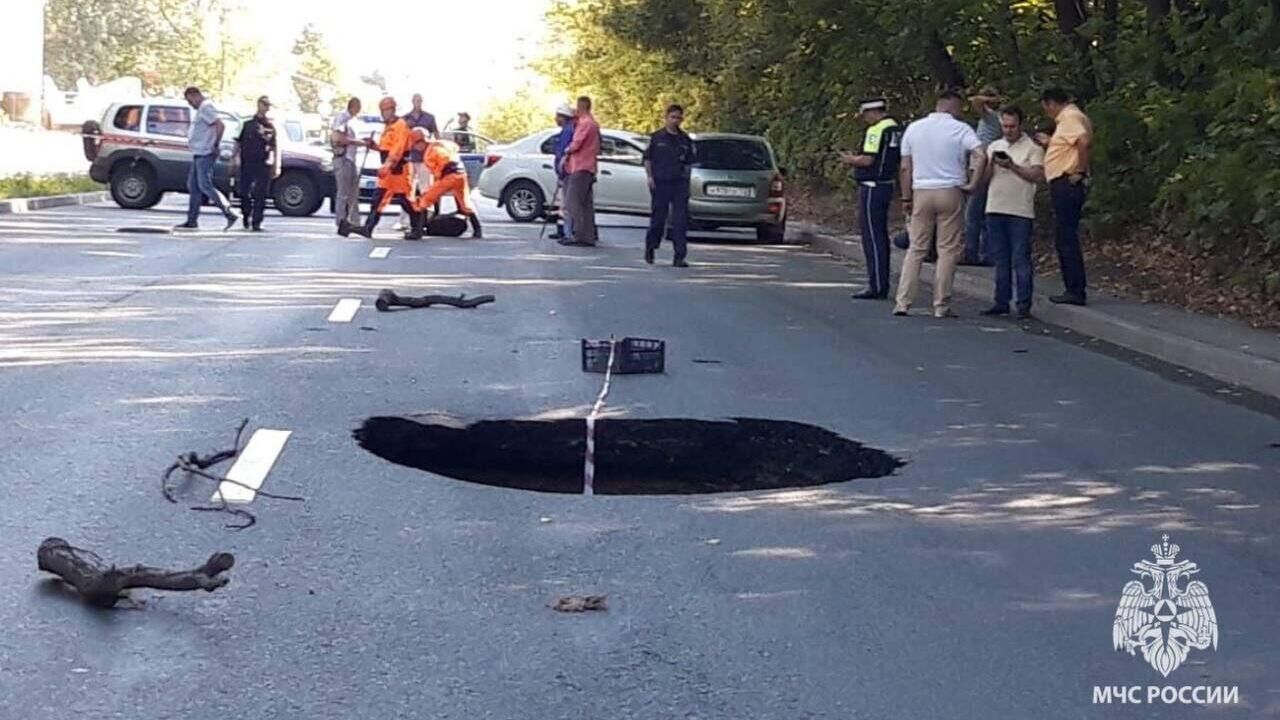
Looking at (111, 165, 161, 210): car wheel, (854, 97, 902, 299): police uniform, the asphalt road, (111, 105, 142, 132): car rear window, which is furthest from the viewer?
(111, 165, 161, 210): car wheel

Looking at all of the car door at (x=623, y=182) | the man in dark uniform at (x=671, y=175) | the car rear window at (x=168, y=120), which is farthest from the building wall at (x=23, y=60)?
the man in dark uniform at (x=671, y=175)

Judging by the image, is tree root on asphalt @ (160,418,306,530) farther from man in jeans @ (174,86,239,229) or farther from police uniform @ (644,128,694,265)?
man in jeans @ (174,86,239,229)

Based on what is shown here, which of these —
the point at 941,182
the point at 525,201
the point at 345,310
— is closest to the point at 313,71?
the point at 525,201

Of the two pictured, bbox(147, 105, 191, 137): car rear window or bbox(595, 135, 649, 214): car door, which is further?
bbox(147, 105, 191, 137): car rear window

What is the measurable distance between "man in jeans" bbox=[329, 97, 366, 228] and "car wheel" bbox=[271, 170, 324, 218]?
438 cm

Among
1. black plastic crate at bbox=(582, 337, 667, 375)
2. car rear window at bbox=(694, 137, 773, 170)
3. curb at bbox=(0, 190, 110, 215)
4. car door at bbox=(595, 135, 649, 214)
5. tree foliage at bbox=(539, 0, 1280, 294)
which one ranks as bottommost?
curb at bbox=(0, 190, 110, 215)

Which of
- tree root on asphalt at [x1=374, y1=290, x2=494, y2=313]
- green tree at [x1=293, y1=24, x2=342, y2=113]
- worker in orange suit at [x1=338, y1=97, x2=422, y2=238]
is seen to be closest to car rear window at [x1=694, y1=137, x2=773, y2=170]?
worker in orange suit at [x1=338, y1=97, x2=422, y2=238]

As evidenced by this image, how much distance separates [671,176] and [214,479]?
12.1 metres

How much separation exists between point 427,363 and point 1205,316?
20.4ft

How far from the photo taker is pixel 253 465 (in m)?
7.65

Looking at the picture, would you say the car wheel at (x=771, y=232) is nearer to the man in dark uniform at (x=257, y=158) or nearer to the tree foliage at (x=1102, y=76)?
the tree foliage at (x=1102, y=76)

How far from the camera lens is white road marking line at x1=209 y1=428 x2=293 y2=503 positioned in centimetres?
709

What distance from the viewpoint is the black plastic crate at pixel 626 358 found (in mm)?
10570

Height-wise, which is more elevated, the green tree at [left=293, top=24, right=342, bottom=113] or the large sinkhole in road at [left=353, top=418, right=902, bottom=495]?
the green tree at [left=293, top=24, right=342, bottom=113]
